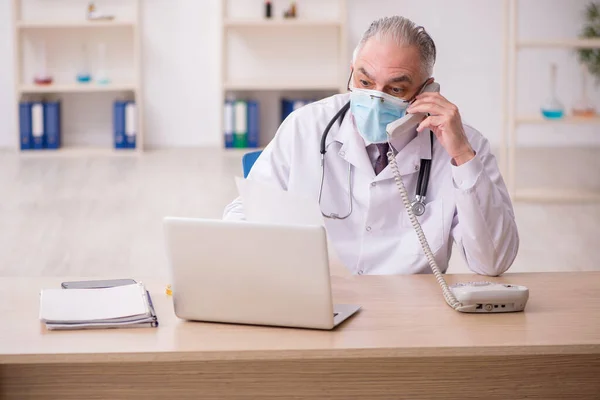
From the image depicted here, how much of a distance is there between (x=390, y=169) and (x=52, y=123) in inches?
207

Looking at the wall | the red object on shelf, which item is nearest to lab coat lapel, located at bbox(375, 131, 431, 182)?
the wall

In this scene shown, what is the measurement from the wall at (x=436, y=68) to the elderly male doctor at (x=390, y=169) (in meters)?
5.00

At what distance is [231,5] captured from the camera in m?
7.41

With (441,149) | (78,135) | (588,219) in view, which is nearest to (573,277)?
(441,149)

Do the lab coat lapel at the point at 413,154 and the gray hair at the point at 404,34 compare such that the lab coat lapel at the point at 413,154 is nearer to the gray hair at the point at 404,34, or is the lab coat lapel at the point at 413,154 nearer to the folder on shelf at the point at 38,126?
the gray hair at the point at 404,34

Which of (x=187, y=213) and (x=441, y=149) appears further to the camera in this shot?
(x=187, y=213)

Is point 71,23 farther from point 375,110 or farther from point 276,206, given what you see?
point 276,206

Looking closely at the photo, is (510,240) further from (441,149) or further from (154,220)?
(154,220)

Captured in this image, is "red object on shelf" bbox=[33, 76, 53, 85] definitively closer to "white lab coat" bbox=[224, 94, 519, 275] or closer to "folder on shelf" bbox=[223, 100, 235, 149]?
"folder on shelf" bbox=[223, 100, 235, 149]

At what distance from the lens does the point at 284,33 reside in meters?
7.48

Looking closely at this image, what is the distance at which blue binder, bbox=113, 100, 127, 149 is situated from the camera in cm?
716

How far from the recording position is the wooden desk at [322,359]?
1758 millimetres

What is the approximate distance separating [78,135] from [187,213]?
8.07ft

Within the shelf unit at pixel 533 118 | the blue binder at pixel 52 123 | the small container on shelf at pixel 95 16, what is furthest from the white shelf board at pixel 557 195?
the blue binder at pixel 52 123
